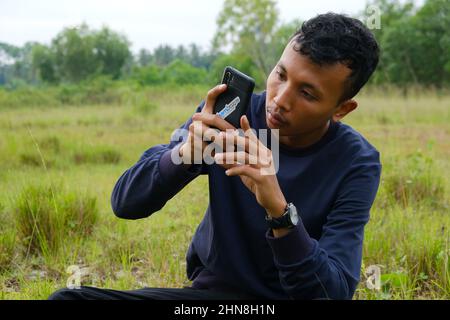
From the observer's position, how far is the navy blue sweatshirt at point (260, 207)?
1.56m

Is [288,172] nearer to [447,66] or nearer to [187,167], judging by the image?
[187,167]

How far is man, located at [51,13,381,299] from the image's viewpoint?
1.50 metres

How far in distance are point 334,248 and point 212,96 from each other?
543 millimetres

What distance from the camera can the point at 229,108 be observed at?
1479mm

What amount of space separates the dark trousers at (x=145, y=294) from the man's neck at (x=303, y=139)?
0.48 meters

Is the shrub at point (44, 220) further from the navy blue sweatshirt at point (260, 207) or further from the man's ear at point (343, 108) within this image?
the man's ear at point (343, 108)

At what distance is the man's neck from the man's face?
0.17 feet

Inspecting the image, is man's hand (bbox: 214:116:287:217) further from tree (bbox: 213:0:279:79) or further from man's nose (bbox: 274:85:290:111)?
tree (bbox: 213:0:279:79)

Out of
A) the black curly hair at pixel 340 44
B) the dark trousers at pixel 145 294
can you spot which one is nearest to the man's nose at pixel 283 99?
the black curly hair at pixel 340 44

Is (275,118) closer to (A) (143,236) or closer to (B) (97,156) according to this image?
(A) (143,236)

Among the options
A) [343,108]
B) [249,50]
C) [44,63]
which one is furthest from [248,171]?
[44,63]

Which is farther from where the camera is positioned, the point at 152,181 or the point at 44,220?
the point at 44,220
